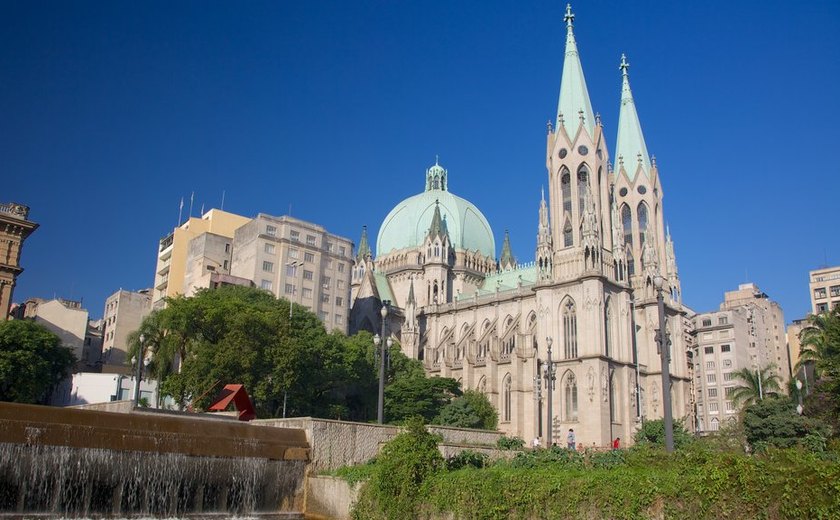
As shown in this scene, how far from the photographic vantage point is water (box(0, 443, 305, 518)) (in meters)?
23.8

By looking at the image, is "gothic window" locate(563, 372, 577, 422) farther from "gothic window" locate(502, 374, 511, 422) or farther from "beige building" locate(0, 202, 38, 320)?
"beige building" locate(0, 202, 38, 320)

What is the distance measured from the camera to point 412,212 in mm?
108812

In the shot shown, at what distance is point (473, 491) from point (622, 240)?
59.4 m

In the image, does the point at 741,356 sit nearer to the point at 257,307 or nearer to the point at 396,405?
the point at 396,405

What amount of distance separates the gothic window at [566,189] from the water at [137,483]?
54.6m

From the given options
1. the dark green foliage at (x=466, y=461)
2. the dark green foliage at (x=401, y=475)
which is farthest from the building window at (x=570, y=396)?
the dark green foliage at (x=401, y=475)

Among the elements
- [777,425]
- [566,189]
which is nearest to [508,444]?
[777,425]

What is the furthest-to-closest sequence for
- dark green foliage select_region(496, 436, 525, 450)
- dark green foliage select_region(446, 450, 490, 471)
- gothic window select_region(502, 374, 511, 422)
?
1. gothic window select_region(502, 374, 511, 422)
2. dark green foliage select_region(496, 436, 525, 450)
3. dark green foliage select_region(446, 450, 490, 471)

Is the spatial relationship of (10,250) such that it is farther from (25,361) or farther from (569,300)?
(569,300)

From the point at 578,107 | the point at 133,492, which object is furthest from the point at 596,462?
the point at 578,107

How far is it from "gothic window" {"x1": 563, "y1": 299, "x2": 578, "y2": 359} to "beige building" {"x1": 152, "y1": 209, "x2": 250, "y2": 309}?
41.6 meters

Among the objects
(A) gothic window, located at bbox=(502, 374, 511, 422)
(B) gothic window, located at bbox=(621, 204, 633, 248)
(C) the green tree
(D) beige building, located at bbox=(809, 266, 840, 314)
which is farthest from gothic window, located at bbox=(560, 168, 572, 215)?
(D) beige building, located at bbox=(809, 266, 840, 314)

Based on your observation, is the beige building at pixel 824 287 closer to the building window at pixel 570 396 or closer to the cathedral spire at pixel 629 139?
the cathedral spire at pixel 629 139

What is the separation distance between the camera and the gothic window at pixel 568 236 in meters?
75.5
